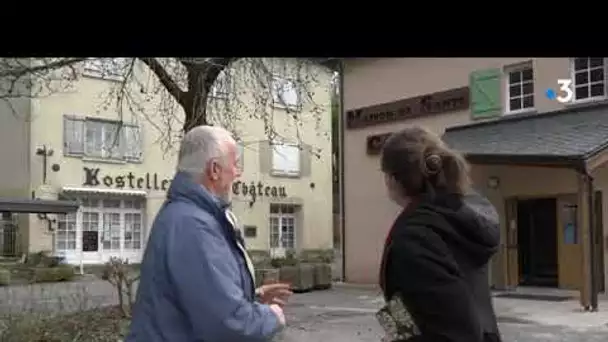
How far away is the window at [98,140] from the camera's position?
2636 centimetres

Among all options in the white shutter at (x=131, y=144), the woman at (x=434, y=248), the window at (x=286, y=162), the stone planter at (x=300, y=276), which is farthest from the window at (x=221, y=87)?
the window at (x=286, y=162)

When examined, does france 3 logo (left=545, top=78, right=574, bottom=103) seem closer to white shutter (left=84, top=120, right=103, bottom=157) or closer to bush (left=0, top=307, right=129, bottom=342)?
bush (left=0, top=307, right=129, bottom=342)

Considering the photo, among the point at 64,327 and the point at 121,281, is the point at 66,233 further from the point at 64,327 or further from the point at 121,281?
the point at 64,327

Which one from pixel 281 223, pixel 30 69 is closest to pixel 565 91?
pixel 30 69

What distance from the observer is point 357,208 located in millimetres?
21719

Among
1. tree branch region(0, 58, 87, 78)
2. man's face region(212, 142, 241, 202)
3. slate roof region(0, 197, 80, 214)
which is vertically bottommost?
man's face region(212, 142, 241, 202)

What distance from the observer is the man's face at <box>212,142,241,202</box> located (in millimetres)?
2889

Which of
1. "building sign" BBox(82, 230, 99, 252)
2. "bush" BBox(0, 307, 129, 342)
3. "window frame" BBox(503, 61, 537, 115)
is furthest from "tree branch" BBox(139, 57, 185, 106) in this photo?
"building sign" BBox(82, 230, 99, 252)

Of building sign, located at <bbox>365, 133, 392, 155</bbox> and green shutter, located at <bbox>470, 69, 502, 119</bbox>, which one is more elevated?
green shutter, located at <bbox>470, 69, 502, 119</bbox>

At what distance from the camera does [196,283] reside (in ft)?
8.59

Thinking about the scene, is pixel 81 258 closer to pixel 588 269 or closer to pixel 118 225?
pixel 118 225

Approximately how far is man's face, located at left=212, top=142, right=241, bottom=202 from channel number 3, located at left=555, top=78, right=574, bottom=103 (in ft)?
50.5
